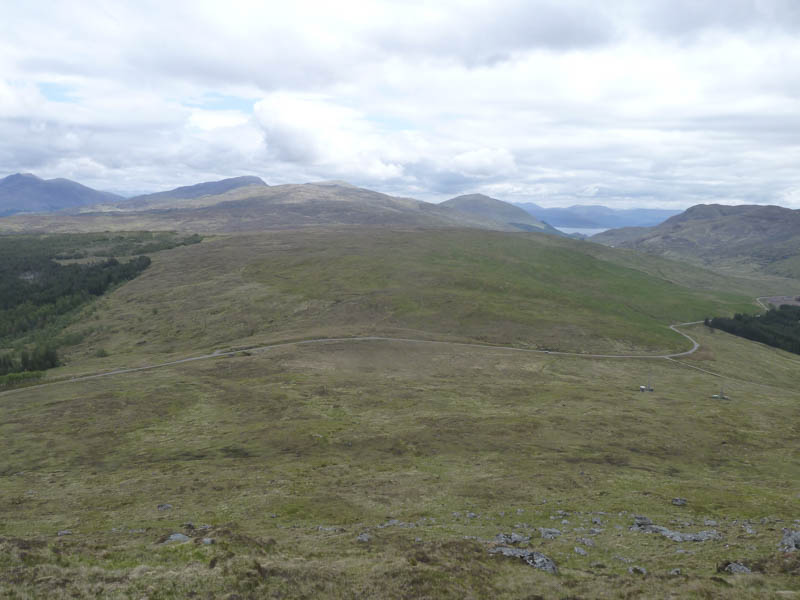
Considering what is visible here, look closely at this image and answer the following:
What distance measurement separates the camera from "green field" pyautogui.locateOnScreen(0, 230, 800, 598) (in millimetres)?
23970

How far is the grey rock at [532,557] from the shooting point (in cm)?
2584

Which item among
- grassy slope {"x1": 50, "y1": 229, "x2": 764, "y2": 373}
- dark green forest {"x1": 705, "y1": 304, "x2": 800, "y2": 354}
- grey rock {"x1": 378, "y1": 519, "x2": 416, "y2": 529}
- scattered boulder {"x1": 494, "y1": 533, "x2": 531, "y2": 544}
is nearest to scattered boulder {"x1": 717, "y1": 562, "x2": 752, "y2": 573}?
scattered boulder {"x1": 494, "y1": 533, "x2": 531, "y2": 544}

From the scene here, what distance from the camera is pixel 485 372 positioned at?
3735 inches

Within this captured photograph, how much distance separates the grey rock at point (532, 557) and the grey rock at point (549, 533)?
3653mm

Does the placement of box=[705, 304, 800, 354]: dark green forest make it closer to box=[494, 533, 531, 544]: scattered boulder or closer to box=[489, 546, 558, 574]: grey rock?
box=[494, 533, 531, 544]: scattered boulder

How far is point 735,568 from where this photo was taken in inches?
948

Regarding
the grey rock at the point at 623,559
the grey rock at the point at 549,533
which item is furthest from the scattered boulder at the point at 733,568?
the grey rock at the point at 549,533

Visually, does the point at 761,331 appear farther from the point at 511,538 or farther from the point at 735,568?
the point at 511,538

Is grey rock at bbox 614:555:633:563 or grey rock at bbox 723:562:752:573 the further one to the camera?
grey rock at bbox 614:555:633:563

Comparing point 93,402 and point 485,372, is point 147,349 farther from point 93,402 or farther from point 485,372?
point 485,372

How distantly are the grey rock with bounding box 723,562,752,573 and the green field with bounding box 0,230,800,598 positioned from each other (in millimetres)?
532

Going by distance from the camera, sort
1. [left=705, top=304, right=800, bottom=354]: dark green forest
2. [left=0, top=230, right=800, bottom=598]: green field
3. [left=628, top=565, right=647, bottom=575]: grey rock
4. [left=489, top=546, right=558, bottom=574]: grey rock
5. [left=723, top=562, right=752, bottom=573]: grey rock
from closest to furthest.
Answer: [left=723, top=562, right=752, bottom=573]: grey rock < [left=0, top=230, right=800, bottom=598]: green field < [left=628, top=565, right=647, bottom=575]: grey rock < [left=489, top=546, right=558, bottom=574]: grey rock < [left=705, top=304, right=800, bottom=354]: dark green forest

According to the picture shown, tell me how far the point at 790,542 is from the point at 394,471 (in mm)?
30278

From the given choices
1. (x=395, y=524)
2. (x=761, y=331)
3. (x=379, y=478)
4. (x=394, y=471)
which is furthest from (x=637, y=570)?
(x=761, y=331)
